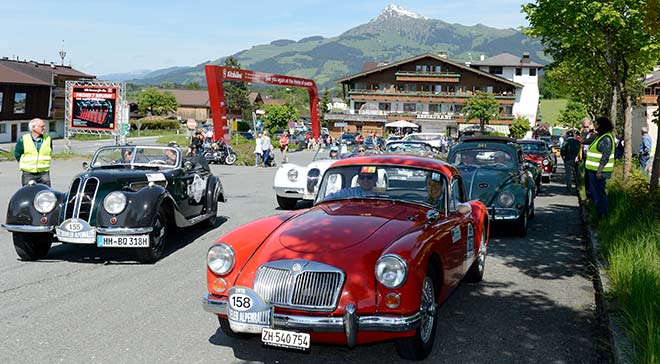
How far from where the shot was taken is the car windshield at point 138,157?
9.91 m

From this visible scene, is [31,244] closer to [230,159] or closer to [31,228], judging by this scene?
[31,228]

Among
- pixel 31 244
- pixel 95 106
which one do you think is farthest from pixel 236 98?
pixel 31 244

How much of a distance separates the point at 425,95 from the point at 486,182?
71.1m

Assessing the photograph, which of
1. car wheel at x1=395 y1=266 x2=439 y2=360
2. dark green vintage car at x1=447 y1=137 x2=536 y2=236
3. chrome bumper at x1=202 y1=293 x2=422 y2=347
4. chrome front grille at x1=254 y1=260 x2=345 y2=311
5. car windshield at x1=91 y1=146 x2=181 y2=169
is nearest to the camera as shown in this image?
chrome bumper at x1=202 y1=293 x2=422 y2=347

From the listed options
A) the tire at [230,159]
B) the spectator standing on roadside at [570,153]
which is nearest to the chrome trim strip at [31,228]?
the spectator standing on roadside at [570,153]

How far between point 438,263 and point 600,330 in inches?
70.1

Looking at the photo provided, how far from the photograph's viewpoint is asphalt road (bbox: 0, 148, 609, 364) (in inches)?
200

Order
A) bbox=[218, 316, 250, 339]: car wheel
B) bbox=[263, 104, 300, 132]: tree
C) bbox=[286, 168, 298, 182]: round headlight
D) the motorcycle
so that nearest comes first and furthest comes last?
bbox=[218, 316, 250, 339]: car wheel, bbox=[286, 168, 298, 182]: round headlight, the motorcycle, bbox=[263, 104, 300, 132]: tree

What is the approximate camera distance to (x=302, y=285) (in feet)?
15.2

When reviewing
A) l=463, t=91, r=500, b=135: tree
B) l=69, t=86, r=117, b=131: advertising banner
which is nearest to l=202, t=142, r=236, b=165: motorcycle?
l=69, t=86, r=117, b=131: advertising banner

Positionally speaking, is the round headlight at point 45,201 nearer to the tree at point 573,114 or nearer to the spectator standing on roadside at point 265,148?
the spectator standing on roadside at point 265,148

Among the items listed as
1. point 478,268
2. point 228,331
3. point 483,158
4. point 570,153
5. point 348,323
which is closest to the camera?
point 348,323

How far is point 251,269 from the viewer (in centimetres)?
491

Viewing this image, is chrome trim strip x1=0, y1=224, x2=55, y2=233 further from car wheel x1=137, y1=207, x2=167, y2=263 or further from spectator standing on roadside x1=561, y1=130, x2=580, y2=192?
spectator standing on roadside x1=561, y1=130, x2=580, y2=192
